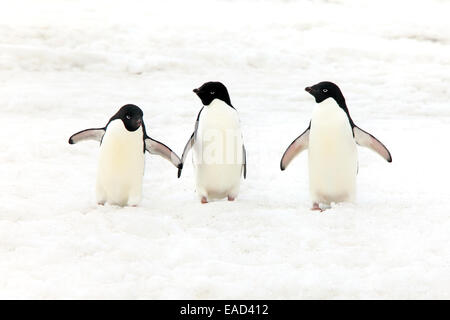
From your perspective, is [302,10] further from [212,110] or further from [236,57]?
[212,110]

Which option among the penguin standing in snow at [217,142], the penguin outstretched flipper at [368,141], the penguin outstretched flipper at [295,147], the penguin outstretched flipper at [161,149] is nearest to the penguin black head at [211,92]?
the penguin standing in snow at [217,142]

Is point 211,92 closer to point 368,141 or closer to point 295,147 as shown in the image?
point 295,147

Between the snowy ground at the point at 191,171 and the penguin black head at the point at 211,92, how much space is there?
642 mm

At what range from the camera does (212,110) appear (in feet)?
12.8

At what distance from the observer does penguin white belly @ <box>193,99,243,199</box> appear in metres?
3.90

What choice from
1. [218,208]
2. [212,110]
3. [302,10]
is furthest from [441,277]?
[302,10]

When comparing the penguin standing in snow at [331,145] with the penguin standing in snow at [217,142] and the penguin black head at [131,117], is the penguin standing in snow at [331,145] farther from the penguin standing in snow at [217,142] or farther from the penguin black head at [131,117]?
the penguin black head at [131,117]

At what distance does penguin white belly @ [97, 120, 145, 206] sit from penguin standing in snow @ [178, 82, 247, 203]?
11.2 inches

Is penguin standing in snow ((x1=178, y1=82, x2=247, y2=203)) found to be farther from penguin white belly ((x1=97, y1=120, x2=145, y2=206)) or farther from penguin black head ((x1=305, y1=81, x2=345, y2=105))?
penguin black head ((x1=305, y1=81, x2=345, y2=105))

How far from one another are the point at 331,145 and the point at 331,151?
0.04 metres

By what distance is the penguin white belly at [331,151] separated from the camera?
12.5 feet

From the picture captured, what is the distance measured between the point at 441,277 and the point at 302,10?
48.5 feet

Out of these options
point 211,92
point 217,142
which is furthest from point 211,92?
point 217,142

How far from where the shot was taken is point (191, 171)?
17.3 feet
